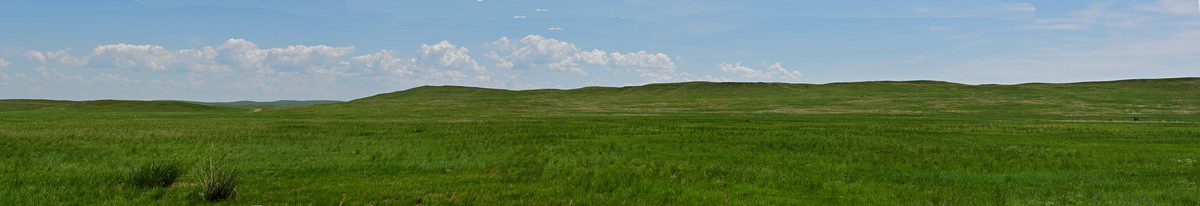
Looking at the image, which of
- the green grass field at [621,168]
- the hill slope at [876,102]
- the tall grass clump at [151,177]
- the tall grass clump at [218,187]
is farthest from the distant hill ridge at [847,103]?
the tall grass clump at [218,187]

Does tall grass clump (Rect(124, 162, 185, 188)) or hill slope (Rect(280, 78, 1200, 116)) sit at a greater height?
hill slope (Rect(280, 78, 1200, 116))

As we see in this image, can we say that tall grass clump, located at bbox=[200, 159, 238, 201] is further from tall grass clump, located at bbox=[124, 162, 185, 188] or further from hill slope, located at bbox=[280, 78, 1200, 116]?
hill slope, located at bbox=[280, 78, 1200, 116]

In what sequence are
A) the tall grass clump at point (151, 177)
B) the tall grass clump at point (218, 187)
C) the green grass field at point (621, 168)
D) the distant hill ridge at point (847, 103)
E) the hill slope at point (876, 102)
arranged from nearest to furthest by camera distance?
1. the tall grass clump at point (218, 187)
2. the green grass field at point (621, 168)
3. the tall grass clump at point (151, 177)
4. the hill slope at point (876, 102)
5. the distant hill ridge at point (847, 103)

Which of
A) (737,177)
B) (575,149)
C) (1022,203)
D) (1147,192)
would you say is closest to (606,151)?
(575,149)

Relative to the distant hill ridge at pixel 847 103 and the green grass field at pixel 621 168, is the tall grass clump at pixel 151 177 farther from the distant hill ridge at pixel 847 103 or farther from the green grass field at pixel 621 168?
the distant hill ridge at pixel 847 103

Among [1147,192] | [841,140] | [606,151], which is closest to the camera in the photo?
[1147,192]

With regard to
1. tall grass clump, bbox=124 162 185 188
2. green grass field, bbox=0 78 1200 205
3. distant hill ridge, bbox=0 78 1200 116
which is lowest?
green grass field, bbox=0 78 1200 205

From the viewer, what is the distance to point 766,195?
14195mm

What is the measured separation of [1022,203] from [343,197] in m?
16.9

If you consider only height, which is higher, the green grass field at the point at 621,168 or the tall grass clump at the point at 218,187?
the tall grass clump at the point at 218,187

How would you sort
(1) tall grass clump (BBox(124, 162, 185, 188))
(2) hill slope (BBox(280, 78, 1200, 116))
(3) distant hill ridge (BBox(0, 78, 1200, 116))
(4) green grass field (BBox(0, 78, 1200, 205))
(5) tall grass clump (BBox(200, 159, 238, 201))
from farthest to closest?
1. (3) distant hill ridge (BBox(0, 78, 1200, 116))
2. (2) hill slope (BBox(280, 78, 1200, 116))
3. (1) tall grass clump (BBox(124, 162, 185, 188))
4. (4) green grass field (BBox(0, 78, 1200, 205))
5. (5) tall grass clump (BBox(200, 159, 238, 201))

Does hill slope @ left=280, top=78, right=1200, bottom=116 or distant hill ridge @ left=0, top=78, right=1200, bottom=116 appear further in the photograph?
distant hill ridge @ left=0, top=78, right=1200, bottom=116

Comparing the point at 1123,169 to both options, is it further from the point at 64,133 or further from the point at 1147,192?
the point at 64,133

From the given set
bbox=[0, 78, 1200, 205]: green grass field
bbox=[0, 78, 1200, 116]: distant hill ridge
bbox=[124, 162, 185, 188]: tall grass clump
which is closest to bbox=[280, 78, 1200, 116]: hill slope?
bbox=[0, 78, 1200, 116]: distant hill ridge
